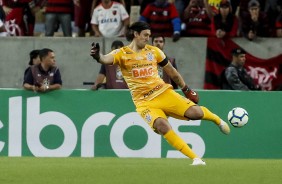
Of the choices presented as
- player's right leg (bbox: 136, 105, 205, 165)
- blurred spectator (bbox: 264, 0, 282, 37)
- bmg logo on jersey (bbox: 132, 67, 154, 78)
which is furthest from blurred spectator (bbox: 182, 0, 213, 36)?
player's right leg (bbox: 136, 105, 205, 165)

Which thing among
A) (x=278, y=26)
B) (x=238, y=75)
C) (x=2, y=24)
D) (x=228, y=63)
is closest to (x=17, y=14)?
(x=2, y=24)

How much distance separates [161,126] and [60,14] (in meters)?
6.89

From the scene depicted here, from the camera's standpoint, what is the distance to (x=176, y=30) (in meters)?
20.3

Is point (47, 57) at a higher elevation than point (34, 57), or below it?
higher

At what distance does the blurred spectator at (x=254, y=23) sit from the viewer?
66.2ft

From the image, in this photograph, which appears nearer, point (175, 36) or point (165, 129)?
point (165, 129)

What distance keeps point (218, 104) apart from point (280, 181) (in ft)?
21.3

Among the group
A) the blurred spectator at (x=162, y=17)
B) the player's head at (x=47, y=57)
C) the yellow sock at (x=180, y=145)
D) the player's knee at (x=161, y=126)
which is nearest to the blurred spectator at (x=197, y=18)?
the blurred spectator at (x=162, y=17)

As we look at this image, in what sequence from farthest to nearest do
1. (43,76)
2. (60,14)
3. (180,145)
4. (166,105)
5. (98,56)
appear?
(60,14) → (43,76) → (166,105) → (180,145) → (98,56)

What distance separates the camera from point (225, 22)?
66.7ft

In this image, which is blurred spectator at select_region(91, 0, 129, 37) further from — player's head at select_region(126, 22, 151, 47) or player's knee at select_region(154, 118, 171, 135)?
player's knee at select_region(154, 118, 171, 135)

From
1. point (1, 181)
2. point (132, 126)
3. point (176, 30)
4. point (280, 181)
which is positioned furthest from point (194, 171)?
point (176, 30)

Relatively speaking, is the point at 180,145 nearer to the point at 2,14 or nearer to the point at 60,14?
the point at 60,14

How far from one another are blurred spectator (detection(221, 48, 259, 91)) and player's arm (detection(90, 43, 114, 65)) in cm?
470
